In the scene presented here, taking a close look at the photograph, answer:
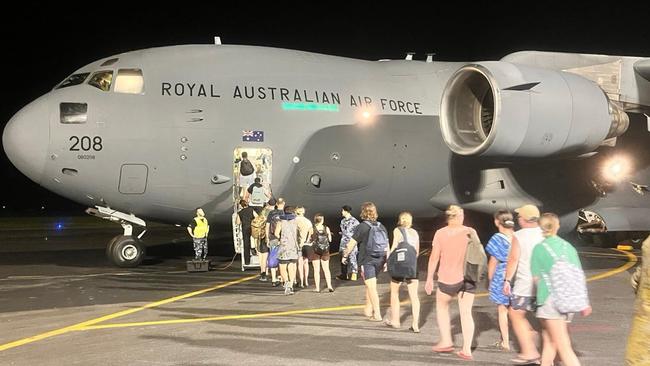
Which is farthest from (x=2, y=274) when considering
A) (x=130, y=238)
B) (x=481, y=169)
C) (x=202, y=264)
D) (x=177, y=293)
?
(x=481, y=169)

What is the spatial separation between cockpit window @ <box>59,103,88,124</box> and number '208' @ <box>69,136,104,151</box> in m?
0.33

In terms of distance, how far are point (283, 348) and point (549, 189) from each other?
8.39m

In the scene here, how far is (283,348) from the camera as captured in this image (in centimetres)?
664

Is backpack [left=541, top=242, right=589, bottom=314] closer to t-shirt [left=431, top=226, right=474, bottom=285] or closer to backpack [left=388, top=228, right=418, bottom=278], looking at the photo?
t-shirt [left=431, top=226, right=474, bottom=285]

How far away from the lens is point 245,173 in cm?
1253

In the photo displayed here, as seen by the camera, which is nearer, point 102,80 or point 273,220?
point 273,220

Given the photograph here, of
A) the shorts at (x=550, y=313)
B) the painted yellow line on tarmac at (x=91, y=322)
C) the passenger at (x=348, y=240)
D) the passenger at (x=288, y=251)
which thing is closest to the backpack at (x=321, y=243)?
the passenger at (x=288, y=251)

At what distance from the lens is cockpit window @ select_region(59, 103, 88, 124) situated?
39.3 feet

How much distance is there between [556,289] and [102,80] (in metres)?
9.89

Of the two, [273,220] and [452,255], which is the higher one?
[273,220]

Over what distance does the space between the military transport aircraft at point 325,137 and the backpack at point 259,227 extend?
114cm

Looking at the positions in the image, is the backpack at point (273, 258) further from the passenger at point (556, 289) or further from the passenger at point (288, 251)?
the passenger at point (556, 289)

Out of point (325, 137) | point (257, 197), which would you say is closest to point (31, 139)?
point (257, 197)

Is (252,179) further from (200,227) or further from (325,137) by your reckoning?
(325,137)
